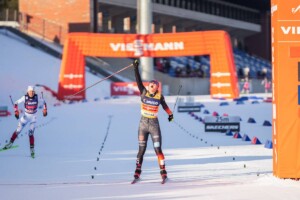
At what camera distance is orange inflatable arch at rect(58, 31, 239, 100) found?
36.9 m

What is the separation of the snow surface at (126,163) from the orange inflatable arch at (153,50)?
11.5m

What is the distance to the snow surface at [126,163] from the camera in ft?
28.6

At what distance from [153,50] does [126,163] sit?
25.5 metres

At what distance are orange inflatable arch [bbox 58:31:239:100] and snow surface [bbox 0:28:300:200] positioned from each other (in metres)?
11.5

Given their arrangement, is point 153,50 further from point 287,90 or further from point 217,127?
point 287,90

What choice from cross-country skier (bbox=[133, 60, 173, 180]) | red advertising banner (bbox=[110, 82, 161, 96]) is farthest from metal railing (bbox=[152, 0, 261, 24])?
cross-country skier (bbox=[133, 60, 173, 180])

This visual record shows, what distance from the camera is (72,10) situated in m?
53.6

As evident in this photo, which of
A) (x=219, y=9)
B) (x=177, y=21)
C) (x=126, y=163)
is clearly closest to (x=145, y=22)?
(x=177, y=21)

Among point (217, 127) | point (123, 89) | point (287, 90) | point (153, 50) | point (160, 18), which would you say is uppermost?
point (160, 18)

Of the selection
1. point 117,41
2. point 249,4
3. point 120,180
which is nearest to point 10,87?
point 117,41

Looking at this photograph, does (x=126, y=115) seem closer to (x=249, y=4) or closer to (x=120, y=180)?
(x=120, y=180)

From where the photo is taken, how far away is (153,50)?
122 ft

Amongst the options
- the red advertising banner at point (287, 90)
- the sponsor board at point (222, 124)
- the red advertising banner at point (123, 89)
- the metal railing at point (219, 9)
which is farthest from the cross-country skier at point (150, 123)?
the metal railing at point (219, 9)

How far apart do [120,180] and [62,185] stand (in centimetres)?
102
